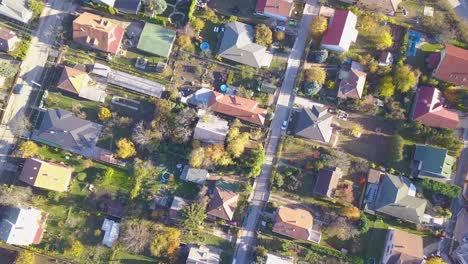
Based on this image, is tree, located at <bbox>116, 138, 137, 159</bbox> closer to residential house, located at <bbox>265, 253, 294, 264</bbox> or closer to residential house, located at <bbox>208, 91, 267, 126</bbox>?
residential house, located at <bbox>208, 91, 267, 126</bbox>

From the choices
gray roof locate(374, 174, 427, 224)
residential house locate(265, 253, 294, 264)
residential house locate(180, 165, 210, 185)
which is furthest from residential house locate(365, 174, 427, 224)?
residential house locate(180, 165, 210, 185)

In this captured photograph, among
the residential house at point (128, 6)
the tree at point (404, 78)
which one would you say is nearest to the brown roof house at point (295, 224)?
the tree at point (404, 78)

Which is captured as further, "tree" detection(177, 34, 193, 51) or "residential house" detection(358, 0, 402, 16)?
"tree" detection(177, 34, 193, 51)

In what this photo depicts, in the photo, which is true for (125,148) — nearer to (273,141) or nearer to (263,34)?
(273,141)

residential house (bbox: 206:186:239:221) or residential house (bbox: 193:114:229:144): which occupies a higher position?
residential house (bbox: 193:114:229:144)

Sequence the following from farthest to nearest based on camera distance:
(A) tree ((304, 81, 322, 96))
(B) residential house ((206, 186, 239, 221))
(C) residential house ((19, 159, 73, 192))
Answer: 1. (A) tree ((304, 81, 322, 96))
2. (C) residential house ((19, 159, 73, 192))
3. (B) residential house ((206, 186, 239, 221))

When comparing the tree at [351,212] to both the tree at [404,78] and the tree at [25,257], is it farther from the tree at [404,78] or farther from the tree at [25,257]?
the tree at [25,257]
